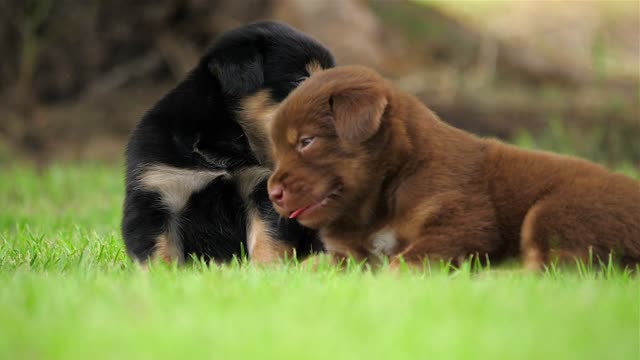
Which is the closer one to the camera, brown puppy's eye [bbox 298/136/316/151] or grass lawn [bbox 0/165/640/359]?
grass lawn [bbox 0/165/640/359]

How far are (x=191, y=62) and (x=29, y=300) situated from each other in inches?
286

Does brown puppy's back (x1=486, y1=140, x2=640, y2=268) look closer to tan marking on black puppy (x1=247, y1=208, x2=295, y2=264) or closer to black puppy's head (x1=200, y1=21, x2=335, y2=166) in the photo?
tan marking on black puppy (x1=247, y1=208, x2=295, y2=264)

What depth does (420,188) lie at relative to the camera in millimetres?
3412

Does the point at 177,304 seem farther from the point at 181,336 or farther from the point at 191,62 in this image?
the point at 191,62

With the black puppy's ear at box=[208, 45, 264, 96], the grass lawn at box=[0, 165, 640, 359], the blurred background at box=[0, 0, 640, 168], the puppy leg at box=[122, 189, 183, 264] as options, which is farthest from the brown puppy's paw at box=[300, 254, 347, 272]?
the blurred background at box=[0, 0, 640, 168]

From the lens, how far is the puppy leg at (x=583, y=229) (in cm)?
330

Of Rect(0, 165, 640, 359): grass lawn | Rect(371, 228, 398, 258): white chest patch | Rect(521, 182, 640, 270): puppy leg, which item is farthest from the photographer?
Rect(371, 228, 398, 258): white chest patch

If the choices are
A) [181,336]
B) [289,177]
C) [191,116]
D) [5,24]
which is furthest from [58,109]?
[181,336]

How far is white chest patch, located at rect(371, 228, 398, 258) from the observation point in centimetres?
351

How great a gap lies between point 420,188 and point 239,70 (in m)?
1.10

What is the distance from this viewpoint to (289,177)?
338 centimetres

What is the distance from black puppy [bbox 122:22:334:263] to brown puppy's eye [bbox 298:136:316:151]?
0.64 meters

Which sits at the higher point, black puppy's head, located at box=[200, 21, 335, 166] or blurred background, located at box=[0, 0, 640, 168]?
black puppy's head, located at box=[200, 21, 335, 166]

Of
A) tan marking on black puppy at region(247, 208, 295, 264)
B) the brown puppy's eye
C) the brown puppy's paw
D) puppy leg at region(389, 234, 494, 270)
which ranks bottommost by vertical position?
tan marking on black puppy at region(247, 208, 295, 264)
